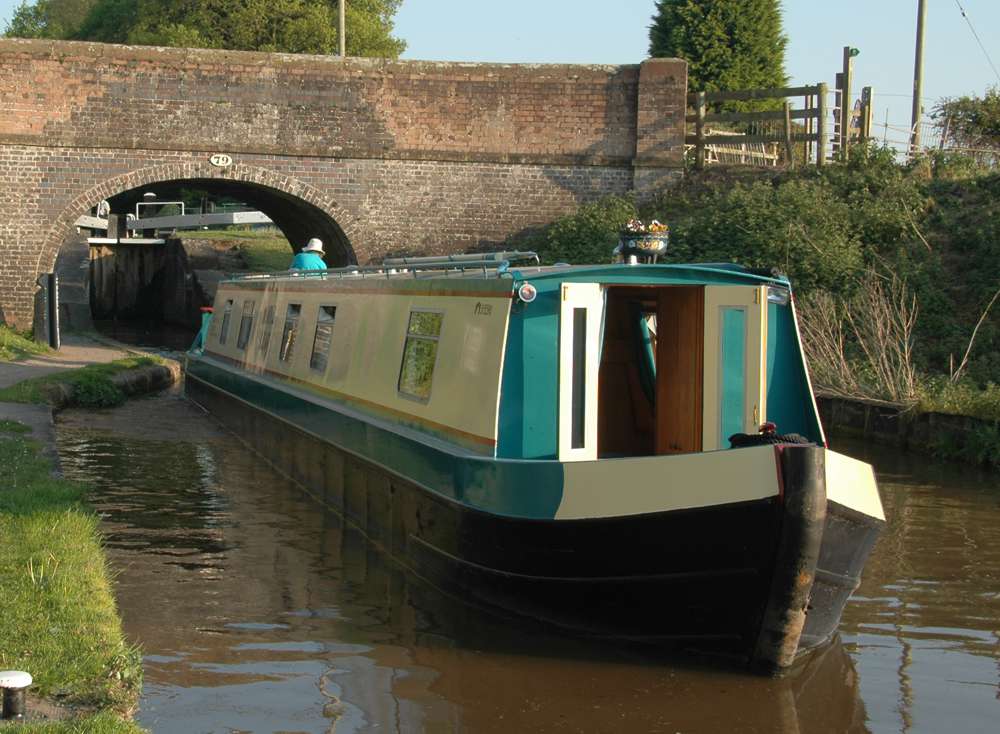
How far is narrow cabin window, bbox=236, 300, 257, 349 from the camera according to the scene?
13.1 metres

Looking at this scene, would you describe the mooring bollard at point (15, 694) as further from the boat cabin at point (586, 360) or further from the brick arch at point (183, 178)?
the brick arch at point (183, 178)

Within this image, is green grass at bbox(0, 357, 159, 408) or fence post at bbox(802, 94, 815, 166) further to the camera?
fence post at bbox(802, 94, 815, 166)

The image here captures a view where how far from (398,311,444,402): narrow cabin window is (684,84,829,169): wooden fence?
12.6 meters

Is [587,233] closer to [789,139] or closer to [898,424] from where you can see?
[789,139]

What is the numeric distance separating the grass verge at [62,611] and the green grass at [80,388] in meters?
4.75

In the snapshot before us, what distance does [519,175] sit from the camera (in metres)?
19.8

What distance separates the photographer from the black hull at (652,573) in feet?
17.7

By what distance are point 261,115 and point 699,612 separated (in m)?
15.0

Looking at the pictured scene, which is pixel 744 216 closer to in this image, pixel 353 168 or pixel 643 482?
pixel 353 168

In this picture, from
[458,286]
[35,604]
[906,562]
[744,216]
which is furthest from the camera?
[744,216]

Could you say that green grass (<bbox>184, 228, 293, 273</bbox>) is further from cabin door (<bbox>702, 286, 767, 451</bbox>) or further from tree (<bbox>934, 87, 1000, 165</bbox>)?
cabin door (<bbox>702, 286, 767, 451</bbox>)

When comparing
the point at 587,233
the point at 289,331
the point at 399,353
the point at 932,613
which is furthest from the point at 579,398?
the point at 587,233

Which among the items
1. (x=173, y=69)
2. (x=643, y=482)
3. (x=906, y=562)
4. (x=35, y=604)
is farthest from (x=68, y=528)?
(x=173, y=69)

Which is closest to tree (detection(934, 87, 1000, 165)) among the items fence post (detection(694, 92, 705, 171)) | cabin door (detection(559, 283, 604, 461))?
fence post (detection(694, 92, 705, 171))
